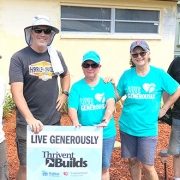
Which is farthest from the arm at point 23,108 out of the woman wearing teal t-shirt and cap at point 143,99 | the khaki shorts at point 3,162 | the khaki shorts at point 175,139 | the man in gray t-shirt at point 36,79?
the khaki shorts at point 175,139

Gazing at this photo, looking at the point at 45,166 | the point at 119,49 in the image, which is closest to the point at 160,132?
the point at 119,49

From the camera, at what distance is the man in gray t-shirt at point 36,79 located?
3.67 metres

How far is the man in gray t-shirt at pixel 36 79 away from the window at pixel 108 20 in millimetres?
5897

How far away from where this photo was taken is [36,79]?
3768 mm

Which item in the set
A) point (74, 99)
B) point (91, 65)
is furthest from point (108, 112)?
point (91, 65)

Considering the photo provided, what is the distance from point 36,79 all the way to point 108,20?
6717mm

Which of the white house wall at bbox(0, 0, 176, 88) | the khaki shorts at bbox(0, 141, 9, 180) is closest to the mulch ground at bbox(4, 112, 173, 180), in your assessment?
the khaki shorts at bbox(0, 141, 9, 180)

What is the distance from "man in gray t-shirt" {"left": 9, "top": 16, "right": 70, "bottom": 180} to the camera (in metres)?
3.67

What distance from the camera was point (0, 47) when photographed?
9.09 metres

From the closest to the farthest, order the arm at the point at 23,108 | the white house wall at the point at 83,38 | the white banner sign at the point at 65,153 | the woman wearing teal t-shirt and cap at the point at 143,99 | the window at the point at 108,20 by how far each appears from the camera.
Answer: the arm at the point at 23,108, the white banner sign at the point at 65,153, the woman wearing teal t-shirt and cap at the point at 143,99, the white house wall at the point at 83,38, the window at the point at 108,20

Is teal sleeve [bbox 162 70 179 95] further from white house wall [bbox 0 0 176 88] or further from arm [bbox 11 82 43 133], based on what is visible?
white house wall [bbox 0 0 176 88]

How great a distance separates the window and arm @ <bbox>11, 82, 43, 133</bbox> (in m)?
6.17

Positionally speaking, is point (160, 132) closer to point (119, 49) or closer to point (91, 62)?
point (119, 49)

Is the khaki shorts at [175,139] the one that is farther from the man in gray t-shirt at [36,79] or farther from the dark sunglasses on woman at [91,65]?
the man in gray t-shirt at [36,79]
